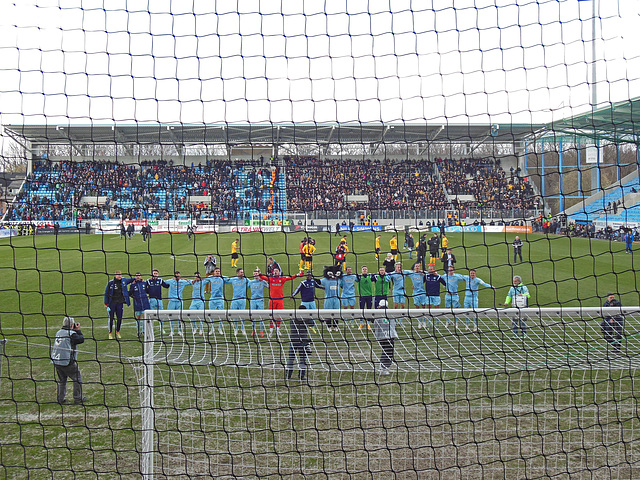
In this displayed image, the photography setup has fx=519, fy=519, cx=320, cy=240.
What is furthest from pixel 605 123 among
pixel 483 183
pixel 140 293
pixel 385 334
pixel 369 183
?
pixel 483 183

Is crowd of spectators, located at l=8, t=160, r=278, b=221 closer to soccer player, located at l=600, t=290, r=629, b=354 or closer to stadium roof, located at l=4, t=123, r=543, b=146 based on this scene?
stadium roof, located at l=4, t=123, r=543, b=146

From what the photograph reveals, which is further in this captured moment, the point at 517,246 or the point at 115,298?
the point at 517,246

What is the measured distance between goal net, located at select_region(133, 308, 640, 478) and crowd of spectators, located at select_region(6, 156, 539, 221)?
8555 mm

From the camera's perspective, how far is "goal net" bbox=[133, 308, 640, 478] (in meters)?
5.26

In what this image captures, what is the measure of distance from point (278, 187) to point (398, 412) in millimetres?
12448

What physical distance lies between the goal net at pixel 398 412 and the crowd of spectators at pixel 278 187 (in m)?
8.55

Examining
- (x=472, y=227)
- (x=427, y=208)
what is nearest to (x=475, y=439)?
(x=427, y=208)

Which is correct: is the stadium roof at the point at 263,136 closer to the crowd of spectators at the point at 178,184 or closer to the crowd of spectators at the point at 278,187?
the crowd of spectators at the point at 178,184

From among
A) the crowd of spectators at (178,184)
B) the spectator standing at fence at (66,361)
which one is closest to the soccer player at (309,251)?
the crowd of spectators at (178,184)

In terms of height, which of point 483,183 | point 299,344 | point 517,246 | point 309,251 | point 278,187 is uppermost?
point 483,183

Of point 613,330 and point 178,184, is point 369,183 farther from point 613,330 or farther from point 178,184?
point 613,330

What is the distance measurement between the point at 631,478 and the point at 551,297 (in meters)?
10.1

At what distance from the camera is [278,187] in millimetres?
18219

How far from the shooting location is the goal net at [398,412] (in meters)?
5.26
